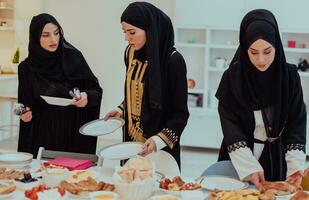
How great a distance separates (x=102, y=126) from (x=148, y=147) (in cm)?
44

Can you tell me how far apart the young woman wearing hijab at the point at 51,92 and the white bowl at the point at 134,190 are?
1.19 meters

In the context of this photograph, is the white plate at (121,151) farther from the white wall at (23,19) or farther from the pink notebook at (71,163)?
the white wall at (23,19)

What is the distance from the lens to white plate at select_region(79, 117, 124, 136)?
102 inches

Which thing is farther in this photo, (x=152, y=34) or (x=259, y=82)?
(x=152, y=34)

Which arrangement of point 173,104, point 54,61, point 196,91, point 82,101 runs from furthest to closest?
point 196,91 < point 54,61 < point 82,101 < point 173,104

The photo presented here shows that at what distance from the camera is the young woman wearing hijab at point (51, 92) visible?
302 centimetres

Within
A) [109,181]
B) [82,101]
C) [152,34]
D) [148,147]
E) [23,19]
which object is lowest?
[109,181]

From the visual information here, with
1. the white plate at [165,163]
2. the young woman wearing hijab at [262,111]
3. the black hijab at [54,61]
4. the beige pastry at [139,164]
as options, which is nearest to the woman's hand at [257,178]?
the young woman wearing hijab at [262,111]

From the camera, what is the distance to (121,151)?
2354mm

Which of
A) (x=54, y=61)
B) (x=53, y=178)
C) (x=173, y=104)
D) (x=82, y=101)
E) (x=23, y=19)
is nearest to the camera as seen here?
(x=53, y=178)

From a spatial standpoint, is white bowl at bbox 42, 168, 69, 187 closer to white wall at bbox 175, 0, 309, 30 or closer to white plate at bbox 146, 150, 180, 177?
white plate at bbox 146, 150, 180, 177

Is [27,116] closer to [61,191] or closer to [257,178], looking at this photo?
[61,191]

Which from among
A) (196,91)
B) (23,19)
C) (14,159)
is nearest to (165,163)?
(14,159)

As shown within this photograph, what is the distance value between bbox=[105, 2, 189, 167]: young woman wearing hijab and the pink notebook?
31cm
